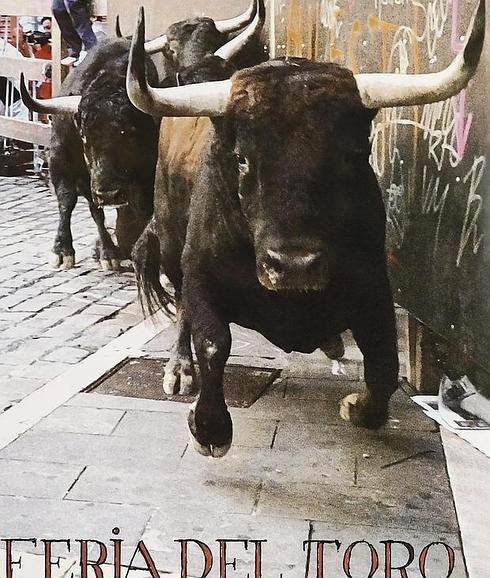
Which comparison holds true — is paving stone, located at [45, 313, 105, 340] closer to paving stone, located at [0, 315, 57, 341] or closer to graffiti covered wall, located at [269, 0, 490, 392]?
paving stone, located at [0, 315, 57, 341]

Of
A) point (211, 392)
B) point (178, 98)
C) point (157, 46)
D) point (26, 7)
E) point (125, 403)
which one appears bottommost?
point (125, 403)

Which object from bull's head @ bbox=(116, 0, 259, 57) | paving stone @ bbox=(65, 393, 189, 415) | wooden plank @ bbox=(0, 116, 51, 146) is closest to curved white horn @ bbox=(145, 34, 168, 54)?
bull's head @ bbox=(116, 0, 259, 57)

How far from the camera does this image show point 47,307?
250 inches

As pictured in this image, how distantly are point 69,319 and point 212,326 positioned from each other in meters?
2.53

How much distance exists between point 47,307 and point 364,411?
2916 millimetres

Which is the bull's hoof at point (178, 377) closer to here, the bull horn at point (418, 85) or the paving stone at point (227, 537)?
the paving stone at point (227, 537)

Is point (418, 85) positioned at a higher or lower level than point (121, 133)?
higher

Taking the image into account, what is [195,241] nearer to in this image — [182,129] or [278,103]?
[278,103]

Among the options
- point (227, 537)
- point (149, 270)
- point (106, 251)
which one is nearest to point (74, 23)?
point (106, 251)

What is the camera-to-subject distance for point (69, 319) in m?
6.07

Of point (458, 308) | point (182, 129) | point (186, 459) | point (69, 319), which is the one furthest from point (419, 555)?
point (69, 319)

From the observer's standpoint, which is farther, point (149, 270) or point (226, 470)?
point (149, 270)

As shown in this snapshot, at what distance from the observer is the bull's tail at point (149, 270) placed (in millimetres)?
5352

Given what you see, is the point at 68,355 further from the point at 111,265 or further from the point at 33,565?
the point at 33,565
